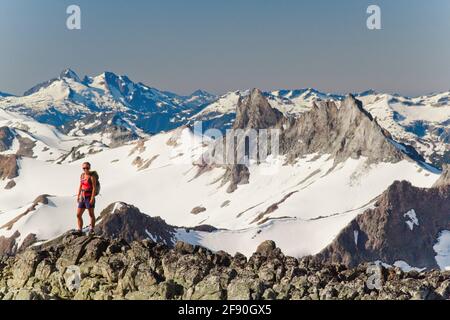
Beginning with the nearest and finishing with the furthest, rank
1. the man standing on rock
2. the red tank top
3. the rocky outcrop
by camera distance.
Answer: the rocky outcrop
the man standing on rock
the red tank top

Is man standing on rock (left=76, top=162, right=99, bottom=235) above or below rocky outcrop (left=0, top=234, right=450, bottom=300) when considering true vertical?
above

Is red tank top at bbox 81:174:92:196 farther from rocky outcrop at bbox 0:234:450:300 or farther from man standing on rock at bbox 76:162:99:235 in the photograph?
rocky outcrop at bbox 0:234:450:300

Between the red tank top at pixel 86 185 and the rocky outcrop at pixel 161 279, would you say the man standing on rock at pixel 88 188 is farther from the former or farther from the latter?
the rocky outcrop at pixel 161 279

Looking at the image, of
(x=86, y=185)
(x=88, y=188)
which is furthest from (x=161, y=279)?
(x=86, y=185)

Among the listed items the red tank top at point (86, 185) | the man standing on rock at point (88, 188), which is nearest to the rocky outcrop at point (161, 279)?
the man standing on rock at point (88, 188)

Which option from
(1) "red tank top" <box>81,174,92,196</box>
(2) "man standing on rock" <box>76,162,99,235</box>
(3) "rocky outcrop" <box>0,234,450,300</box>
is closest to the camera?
(3) "rocky outcrop" <box>0,234,450,300</box>

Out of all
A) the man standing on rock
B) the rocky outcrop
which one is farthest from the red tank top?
the rocky outcrop

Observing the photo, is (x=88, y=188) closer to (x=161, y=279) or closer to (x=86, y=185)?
(x=86, y=185)

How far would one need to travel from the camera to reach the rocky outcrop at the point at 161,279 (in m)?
37.9

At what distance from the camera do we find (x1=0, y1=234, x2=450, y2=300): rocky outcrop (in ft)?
124

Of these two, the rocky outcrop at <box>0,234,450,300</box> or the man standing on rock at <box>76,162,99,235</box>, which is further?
the man standing on rock at <box>76,162,99,235</box>
